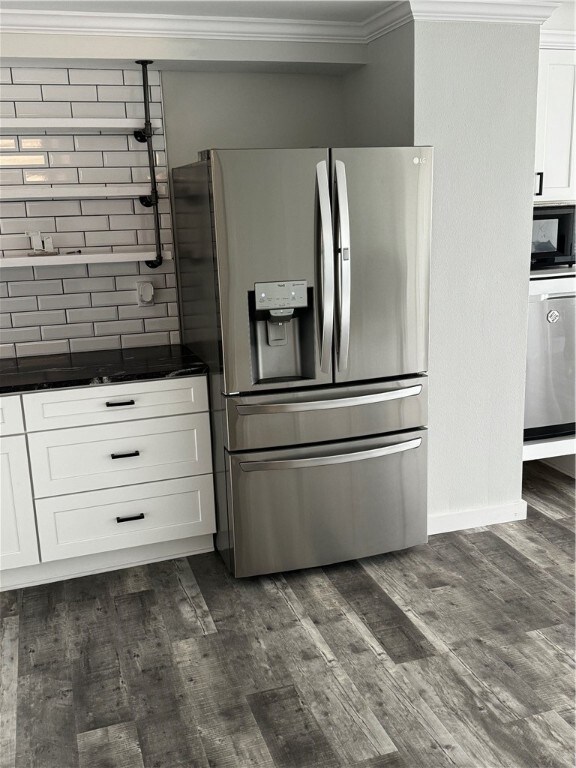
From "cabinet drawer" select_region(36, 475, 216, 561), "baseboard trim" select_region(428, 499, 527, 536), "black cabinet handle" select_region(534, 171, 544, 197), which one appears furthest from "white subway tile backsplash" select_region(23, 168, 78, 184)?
"baseboard trim" select_region(428, 499, 527, 536)

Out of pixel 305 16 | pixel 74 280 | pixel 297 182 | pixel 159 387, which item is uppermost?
pixel 305 16

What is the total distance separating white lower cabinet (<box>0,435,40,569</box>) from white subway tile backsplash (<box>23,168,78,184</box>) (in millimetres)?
1197

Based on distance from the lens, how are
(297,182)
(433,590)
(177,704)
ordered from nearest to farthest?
(177,704) → (297,182) → (433,590)

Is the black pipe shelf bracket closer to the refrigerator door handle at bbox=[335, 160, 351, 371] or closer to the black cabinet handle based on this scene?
the refrigerator door handle at bbox=[335, 160, 351, 371]

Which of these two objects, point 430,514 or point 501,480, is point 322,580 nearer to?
point 430,514

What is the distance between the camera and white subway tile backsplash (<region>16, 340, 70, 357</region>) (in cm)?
338

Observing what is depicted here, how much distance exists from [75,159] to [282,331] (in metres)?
1.30

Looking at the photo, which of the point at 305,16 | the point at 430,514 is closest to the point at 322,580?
the point at 430,514

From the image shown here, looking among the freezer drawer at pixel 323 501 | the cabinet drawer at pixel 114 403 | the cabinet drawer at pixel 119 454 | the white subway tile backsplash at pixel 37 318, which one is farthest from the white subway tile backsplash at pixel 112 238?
the freezer drawer at pixel 323 501

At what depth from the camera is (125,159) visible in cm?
337

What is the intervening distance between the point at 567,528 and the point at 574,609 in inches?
29.2

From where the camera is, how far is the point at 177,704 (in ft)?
7.52

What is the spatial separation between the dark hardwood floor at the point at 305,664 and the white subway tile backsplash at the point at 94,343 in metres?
1.06

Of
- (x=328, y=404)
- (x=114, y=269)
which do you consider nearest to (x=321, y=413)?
(x=328, y=404)
